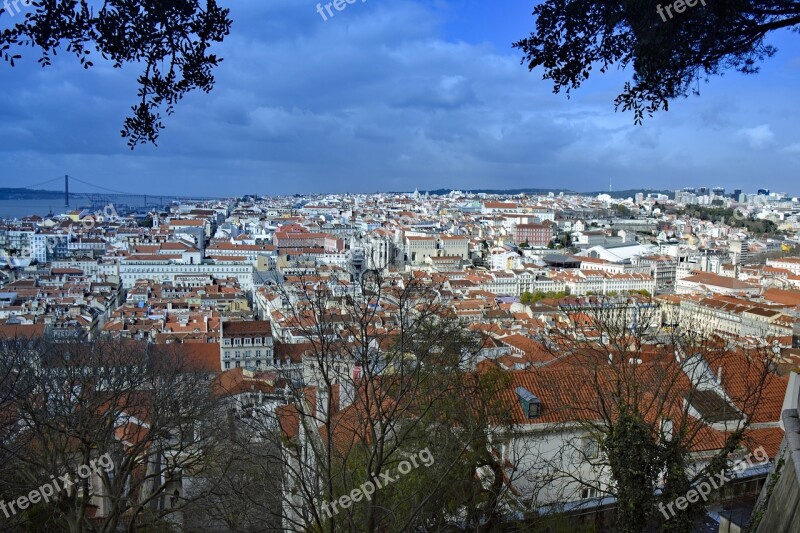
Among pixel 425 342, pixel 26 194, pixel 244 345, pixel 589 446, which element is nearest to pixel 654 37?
pixel 425 342

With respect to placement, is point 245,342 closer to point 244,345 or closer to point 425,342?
point 244,345

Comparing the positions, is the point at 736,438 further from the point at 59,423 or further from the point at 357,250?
the point at 357,250

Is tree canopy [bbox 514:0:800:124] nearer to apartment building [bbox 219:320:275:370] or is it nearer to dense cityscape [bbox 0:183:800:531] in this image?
dense cityscape [bbox 0:183:800:531]

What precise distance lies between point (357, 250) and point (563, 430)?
36276mm

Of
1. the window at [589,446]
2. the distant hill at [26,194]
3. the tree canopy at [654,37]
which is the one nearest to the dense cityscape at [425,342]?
the window at [589,446]

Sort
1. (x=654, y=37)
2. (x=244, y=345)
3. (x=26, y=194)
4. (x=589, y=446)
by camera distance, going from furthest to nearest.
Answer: (x=26, y=194) < (x=244, y=345) < (x=589, y=446) < (x=654, y=37)

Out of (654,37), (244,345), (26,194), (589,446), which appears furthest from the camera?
(26,194)

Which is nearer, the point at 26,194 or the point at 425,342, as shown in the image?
the point at 425,342

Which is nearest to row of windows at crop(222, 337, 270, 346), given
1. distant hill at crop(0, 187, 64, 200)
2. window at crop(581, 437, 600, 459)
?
window at crop(581, 437, 600, 459)

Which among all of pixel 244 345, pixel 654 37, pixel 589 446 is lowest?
pixel 244 345

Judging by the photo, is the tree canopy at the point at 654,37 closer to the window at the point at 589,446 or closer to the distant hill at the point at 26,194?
the window at the point at 589,446

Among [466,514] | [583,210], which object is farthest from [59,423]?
[583,210]

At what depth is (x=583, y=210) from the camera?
8162cm

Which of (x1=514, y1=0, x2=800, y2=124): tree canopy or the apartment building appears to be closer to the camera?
(x1=514, y1=0, x2=800, y2=124): tree canopy
